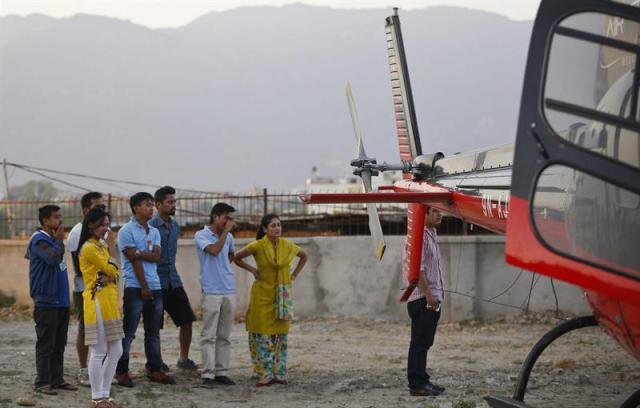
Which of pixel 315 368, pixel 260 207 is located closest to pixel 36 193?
pixel 260 207

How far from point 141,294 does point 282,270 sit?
61.7 inches

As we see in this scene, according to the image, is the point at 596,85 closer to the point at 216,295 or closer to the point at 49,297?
the point at 49,297

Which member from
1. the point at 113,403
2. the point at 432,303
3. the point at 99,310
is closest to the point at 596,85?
the point at 432,303

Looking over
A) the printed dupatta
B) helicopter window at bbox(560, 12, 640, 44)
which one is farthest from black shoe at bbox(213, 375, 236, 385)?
helicopter window at bbox(560, 12, 640, 44)

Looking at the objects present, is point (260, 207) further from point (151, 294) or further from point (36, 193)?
point (36, 193)

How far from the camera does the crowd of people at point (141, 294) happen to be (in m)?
8.31

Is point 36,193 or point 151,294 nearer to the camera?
point 151,294

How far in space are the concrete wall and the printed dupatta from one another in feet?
16.8

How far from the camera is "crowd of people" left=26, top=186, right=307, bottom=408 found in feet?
27.3

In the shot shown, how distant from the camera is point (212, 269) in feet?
32.9

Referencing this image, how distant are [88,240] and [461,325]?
7810mm

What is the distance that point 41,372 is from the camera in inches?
348

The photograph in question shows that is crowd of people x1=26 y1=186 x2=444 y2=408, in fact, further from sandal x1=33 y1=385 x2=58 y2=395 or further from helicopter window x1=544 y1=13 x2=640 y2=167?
helicopter window x1=544 y1=13 x2=640 y2=167

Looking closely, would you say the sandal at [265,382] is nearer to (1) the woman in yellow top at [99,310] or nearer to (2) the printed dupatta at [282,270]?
(2) the printed dupatta at [282,270]
